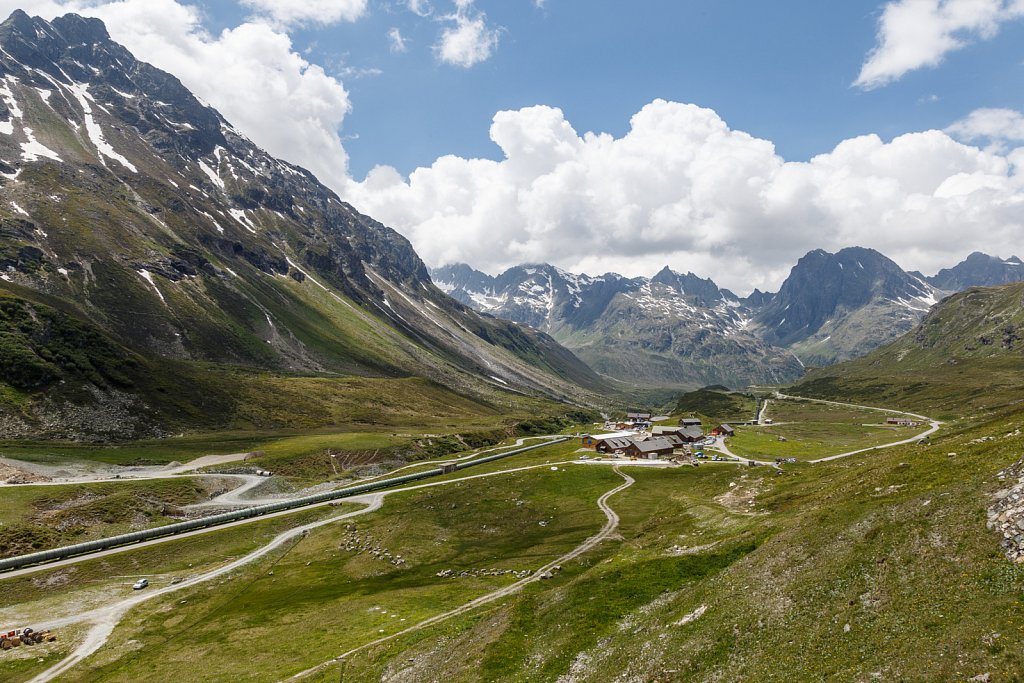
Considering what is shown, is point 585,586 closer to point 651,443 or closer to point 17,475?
point 651,443

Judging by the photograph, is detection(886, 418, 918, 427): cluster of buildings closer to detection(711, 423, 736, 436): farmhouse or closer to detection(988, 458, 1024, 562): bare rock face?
detection(711, 423, 736, 436): farmhouse

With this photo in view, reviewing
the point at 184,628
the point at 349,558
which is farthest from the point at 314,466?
the point at 184,628

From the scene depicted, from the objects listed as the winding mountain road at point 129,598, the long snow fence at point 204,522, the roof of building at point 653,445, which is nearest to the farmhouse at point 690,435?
the roof of building at point 653,445

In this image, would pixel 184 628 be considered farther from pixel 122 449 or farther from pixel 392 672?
pixel 122 449

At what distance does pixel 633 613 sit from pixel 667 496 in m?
54.8

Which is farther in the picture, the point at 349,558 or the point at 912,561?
the point at 349,558

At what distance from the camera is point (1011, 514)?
2564cm

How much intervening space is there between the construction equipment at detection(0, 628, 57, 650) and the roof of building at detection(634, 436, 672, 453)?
374 feet

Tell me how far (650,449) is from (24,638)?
117 metres

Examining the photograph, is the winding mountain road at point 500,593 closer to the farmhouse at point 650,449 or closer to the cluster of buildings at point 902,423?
the farmhouse at point 650,449

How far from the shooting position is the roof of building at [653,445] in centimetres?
13075

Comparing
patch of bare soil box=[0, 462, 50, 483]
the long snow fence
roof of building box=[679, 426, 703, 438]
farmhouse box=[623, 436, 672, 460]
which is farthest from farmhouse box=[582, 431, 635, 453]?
patch of bare soil box=[0, 462, 50, 483]

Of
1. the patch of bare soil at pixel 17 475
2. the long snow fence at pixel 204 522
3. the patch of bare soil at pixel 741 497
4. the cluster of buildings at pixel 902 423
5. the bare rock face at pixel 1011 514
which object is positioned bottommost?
the cluster of buildings at pixel 902 423

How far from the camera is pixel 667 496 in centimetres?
9031
